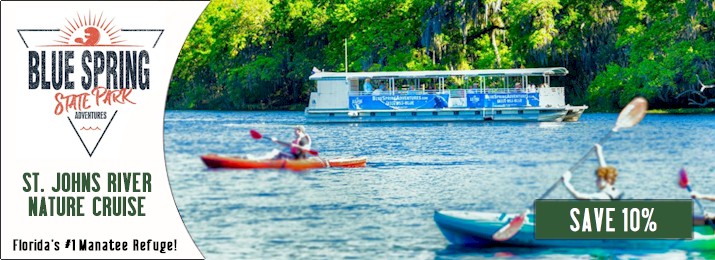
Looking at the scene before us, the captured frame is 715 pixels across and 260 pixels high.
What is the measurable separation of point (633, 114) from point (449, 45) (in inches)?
949

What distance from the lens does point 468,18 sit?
122 ft

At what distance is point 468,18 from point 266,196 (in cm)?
2006

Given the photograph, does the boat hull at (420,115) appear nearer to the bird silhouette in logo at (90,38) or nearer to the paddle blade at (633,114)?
the paddle blade at (633,114)

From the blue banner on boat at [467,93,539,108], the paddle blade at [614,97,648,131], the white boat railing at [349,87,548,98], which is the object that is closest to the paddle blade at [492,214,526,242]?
the paddle blade at [614,97,648,131]

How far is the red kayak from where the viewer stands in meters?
18.5

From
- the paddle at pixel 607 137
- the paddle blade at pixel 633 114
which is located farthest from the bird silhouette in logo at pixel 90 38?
the paddle blade at pixel 633 114

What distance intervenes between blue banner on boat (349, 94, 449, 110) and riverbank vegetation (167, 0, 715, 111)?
165 centimetres

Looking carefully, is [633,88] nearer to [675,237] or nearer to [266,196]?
[266,196]

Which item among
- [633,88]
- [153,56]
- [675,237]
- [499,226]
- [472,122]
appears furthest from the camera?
[472,122]

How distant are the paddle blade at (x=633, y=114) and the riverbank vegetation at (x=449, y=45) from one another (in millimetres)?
9955

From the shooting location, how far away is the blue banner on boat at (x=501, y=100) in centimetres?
3462

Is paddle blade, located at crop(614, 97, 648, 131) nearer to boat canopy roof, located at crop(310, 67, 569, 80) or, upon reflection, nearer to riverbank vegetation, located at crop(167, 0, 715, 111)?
riverbank vegetation, located at crop(167, 0, 715, 111)

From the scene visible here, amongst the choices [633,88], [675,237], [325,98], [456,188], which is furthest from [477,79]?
[675,237]

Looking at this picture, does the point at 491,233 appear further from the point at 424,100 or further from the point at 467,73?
the point at 424,100
